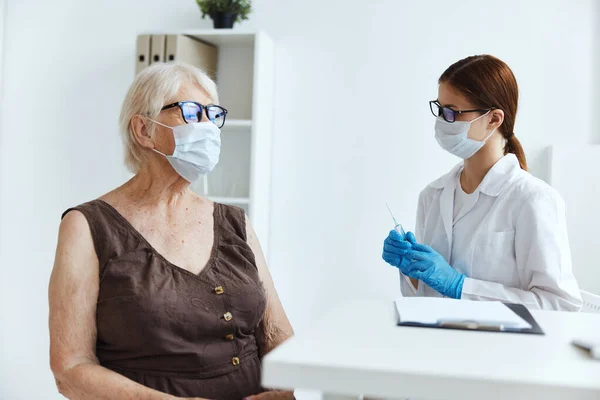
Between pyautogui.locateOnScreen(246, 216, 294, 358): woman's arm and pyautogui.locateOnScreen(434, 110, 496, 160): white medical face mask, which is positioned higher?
pyautogui.locateOnScreen(434, 110, 496, 160): white medical face mask

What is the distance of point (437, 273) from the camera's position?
1751mm

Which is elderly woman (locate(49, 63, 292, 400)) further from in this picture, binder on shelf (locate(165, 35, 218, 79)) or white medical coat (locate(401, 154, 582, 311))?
binder on shelf (locate(165, 35, 218, 79))

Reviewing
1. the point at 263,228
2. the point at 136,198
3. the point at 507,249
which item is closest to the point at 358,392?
the point at 136,198

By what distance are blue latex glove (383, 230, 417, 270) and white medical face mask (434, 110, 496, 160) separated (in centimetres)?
28

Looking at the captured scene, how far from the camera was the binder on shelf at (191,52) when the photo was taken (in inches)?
108

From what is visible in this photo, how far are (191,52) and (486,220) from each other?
1.55 meters

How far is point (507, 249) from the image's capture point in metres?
1.76

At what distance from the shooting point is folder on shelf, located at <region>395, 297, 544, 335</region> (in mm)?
1011

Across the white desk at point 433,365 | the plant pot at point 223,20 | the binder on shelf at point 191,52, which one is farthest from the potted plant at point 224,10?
the white desk at point 433,365

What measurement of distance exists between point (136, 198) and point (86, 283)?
0.26 meters

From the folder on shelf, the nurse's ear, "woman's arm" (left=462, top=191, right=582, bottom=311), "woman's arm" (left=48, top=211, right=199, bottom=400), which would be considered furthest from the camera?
the nurse's ear

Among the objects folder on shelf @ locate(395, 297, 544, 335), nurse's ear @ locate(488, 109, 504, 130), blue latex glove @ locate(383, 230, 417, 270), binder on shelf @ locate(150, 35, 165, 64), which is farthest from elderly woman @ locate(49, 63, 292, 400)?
binder on shelf @ locate(150, 35, 165, 64)

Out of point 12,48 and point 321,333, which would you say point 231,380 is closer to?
point 321,333

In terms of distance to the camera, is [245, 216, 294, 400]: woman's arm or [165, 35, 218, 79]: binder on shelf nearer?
[245, 216, 294, 400]: woman's arm
